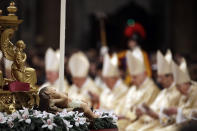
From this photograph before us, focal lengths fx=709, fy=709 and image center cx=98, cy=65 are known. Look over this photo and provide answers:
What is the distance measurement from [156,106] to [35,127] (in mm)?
5181

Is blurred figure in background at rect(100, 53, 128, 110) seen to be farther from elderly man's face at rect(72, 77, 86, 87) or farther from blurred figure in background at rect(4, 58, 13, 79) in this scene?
blurred figure in background at rect(4, 58, 13, 79)

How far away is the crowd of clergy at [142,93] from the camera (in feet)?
29.1

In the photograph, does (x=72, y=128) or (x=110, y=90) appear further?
(x=110, y=90)

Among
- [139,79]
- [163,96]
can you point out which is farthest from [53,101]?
[139,79]

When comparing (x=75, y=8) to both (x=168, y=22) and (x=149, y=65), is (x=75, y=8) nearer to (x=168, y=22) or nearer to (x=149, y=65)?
(x=168, y=22)

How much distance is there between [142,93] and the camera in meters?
10.3

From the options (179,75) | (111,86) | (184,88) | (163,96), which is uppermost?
(179,75)

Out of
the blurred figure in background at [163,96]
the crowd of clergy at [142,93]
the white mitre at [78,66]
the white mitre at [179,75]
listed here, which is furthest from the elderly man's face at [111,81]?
the white mitre at [179,75]

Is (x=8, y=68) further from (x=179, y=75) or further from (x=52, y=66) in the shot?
(x=52, y=66)

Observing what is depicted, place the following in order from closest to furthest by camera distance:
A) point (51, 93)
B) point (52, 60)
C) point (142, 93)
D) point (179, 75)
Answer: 1. point (51, 93)
2. point (179, 75)
3. point (142, 93)
4. point (52, 60)

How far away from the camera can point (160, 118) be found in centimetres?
896

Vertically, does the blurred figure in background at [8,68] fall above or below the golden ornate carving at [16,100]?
above

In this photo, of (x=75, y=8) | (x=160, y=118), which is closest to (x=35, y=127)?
(x=160, y=118)

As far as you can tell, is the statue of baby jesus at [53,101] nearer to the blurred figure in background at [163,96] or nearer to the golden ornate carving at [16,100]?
the golden ornate carving at [16,100]
